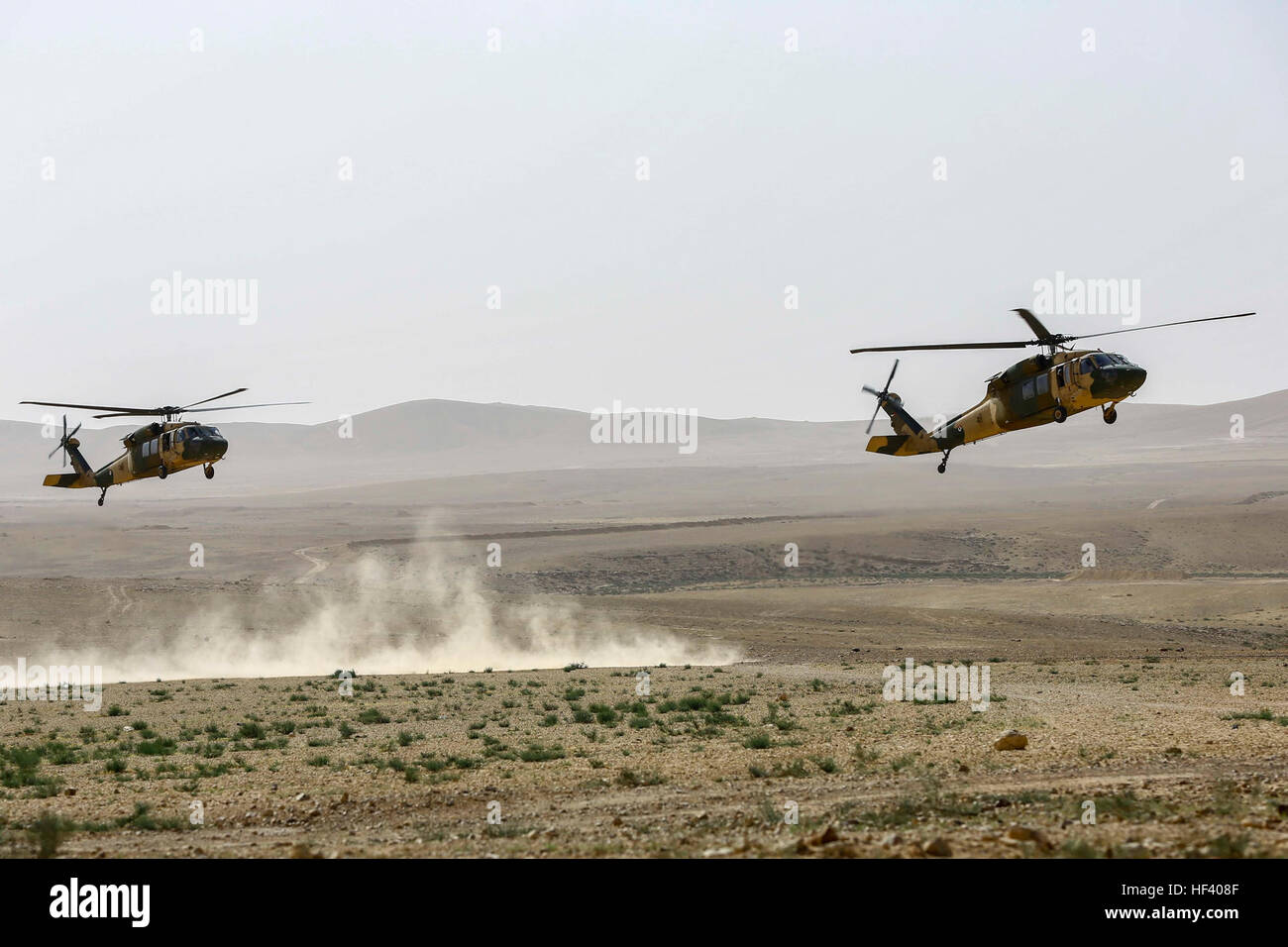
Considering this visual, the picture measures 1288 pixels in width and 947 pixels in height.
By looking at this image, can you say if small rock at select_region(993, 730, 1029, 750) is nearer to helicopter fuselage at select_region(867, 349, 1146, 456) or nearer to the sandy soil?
the sandy soil

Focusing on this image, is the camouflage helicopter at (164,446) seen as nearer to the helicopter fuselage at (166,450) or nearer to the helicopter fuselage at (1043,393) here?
the helicopter fuselage at (166,450)

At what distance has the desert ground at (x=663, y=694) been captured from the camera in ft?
47.4

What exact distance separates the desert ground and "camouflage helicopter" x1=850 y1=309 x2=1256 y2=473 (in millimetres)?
6513

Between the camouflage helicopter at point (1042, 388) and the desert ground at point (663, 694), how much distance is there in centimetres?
651

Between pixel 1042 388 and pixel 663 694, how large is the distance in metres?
13.1

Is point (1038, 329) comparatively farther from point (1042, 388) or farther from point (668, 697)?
point (668, 697)

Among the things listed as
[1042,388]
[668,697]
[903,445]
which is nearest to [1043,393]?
[1042,388]

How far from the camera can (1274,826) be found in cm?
1213

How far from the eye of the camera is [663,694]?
109 ft

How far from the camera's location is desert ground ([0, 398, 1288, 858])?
569 inches

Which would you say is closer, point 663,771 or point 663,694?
point 663,771
